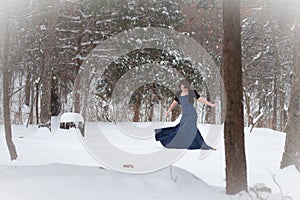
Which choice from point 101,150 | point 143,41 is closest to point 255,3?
point 101,150

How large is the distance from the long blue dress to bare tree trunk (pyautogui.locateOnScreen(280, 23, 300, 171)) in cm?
271

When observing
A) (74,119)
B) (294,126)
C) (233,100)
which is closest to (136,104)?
(74,119)

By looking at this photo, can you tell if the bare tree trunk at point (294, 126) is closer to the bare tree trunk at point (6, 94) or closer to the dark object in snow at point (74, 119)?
the bare tree trunk at point (6, 94)

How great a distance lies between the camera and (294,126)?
6.98 m

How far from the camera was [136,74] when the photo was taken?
63.8 feet

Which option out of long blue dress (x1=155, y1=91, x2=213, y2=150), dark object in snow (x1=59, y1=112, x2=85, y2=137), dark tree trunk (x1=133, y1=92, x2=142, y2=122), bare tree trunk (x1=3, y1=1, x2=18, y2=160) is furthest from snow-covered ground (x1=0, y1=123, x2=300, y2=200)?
dark tree trunk (x1=133, y1=92, x2=142, y2=122)

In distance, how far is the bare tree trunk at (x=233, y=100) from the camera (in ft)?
16.1

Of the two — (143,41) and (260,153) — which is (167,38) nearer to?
(143,41)

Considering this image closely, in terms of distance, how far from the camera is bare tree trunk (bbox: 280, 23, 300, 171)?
6848mm

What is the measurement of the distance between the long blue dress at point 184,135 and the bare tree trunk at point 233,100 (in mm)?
4406

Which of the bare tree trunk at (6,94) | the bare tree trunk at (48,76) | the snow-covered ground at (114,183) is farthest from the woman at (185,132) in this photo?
the bare tree trunk at (48,76)

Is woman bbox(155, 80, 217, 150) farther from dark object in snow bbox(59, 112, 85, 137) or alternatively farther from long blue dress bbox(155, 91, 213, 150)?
dark object in snow bbox(59, 112, 85, 137)

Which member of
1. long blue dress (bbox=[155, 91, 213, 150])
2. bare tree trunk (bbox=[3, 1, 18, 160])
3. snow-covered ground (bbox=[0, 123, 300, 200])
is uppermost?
bare tree trunk (bbox=[3, 1, 18, 160])

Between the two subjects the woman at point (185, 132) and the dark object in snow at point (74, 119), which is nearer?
the woman at point (185, 132)
